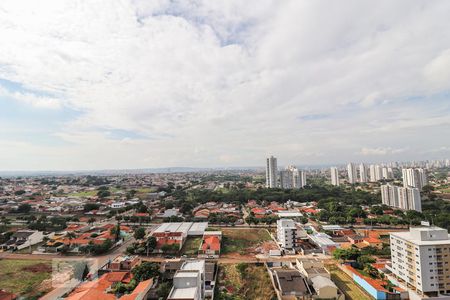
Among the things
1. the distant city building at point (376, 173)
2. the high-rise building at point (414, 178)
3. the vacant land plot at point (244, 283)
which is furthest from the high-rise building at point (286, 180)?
the vacant land plot at point (244, 283)

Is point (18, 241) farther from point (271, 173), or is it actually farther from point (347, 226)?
point (271, 173)

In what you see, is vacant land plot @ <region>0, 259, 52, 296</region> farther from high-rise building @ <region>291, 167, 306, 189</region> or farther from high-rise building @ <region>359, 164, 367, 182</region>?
high-rise building @ <region>359, 164, 367, 182</region>

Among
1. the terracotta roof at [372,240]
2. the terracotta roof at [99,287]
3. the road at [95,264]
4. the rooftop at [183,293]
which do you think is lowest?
the terracotta roof at [372,240]

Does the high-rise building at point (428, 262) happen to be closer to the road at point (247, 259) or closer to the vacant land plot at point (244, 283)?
the road at point (247, 259)

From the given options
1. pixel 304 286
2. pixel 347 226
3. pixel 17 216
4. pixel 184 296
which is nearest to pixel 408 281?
pixel 304 286

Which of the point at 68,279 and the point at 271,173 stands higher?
the point at 271,173

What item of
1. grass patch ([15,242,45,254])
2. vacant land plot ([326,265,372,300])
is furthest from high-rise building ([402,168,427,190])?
grass patch ([15,242,45,254])
